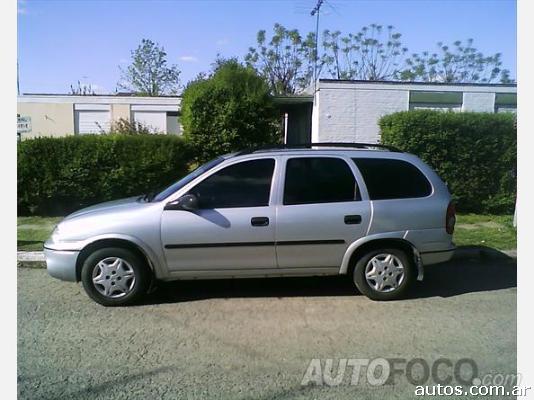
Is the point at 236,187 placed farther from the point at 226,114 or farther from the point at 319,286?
the point at 226,114

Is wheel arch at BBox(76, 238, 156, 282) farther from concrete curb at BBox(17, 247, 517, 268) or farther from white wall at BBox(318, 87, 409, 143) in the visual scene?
white wall at BBox(318, 87, 409, 143)

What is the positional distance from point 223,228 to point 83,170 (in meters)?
6.04

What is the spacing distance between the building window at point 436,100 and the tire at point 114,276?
13.5m

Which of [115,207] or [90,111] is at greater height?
[90,111]

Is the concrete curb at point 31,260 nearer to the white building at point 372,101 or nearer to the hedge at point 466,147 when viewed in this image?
the hedge at point 466,147

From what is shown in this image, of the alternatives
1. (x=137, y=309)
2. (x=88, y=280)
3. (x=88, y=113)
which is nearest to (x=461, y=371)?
(x=137, y=309)

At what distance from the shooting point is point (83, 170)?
977 cm

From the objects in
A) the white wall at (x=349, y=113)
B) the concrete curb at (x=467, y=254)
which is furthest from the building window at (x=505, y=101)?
the concrete curb at (x=467, y=254)

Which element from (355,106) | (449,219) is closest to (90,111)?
(355,106)

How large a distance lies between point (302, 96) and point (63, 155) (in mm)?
9841

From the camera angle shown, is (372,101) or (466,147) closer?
(466,147)

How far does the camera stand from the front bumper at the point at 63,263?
16.1ft
